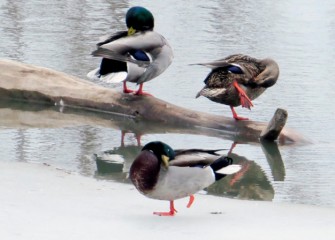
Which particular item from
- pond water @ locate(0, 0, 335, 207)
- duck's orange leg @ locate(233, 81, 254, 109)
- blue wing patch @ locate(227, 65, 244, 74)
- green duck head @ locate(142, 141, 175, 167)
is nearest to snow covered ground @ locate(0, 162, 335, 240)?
green duck head @ locate(142, 141, 175, 167)

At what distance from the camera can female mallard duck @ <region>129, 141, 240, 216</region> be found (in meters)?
5.14

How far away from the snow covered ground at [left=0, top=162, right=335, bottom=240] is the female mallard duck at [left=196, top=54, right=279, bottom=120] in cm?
204

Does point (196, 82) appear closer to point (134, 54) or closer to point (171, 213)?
point (134, 54)

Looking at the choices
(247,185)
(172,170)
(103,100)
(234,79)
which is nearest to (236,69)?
(234,79)

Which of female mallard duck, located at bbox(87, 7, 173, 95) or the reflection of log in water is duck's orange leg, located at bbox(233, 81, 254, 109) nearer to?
the reflection of log in water

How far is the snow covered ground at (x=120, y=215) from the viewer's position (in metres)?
4.86

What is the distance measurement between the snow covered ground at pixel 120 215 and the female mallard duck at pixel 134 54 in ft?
6.41

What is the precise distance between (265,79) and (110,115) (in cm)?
126

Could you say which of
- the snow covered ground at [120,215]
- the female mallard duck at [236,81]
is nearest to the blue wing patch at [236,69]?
the female mallard duck at [236,81]

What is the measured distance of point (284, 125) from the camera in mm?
7559

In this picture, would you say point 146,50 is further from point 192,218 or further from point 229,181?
point 192,218

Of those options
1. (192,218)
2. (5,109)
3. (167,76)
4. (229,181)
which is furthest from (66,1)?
(192,218)

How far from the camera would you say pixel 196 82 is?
916 centimetres

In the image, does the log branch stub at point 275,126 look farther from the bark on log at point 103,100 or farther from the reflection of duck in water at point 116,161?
the reflection of duck in water at point 116,161
